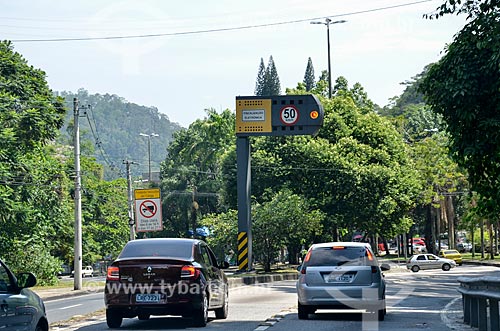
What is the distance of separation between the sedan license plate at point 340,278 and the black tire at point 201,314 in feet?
9.42

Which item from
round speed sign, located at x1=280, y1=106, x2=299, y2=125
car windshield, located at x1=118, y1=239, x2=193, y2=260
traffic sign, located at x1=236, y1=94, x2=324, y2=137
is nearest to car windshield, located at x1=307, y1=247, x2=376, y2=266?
car windshield, located at x1=118, y1=239, x2=193, y2=260

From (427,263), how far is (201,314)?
54191 millimetres

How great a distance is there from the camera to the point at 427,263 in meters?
67.7

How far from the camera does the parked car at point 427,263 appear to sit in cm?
6750

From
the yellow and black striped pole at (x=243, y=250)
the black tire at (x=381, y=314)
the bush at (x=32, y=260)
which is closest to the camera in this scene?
the black tire at (x=381, y=314)

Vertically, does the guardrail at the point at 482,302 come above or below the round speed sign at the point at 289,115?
below

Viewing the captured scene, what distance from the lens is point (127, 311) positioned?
607 inches

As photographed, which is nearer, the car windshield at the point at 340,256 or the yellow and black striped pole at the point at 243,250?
the car windshield at the point at 340,256

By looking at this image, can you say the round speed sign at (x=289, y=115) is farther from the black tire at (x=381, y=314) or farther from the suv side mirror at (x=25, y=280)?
the suv side mirror at (x=25, y=280)

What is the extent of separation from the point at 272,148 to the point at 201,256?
40.5 meters

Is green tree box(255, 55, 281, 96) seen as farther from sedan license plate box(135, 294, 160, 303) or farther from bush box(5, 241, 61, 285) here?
sedan license plate box(135, 294, 160, 303)

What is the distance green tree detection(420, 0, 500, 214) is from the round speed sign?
1950cm

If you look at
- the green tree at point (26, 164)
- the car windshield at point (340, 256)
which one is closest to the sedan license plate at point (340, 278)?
the car windshield at point (340, 256)

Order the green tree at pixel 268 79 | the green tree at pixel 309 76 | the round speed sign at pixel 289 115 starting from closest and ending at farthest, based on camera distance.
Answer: the round speed sign at pixel 289 115 < the green tree at pixel 268 79 < the green tree at pixel 309 76
